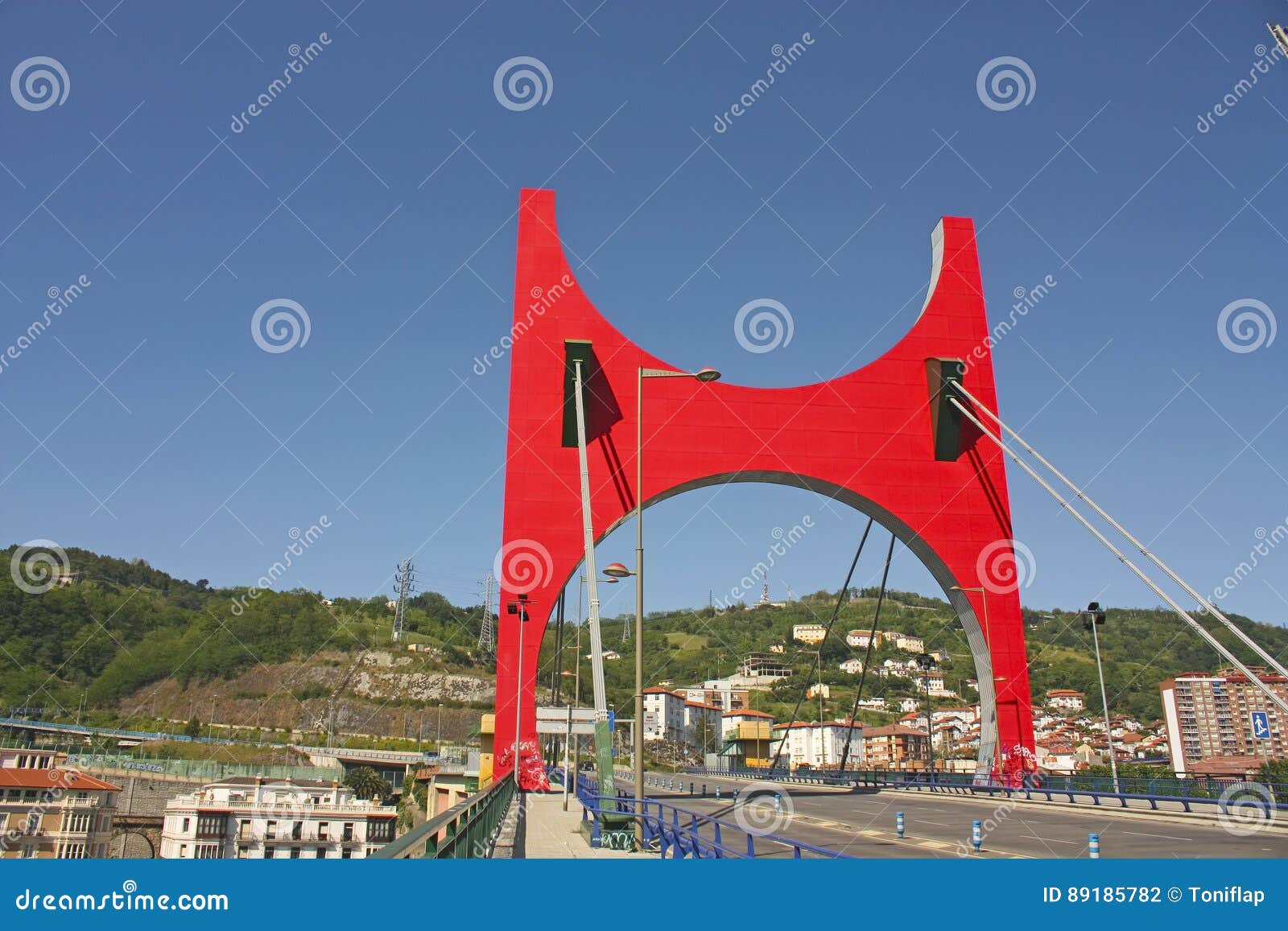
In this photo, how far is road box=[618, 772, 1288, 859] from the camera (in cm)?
1281

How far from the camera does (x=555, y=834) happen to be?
14.8 metres

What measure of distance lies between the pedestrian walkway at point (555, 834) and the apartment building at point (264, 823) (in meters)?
30.6

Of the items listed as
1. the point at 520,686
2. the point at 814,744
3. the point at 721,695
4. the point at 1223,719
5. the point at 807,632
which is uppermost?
the point at 807,632

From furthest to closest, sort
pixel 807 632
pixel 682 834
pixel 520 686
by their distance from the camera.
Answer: pixel 807 632, pixel 520 686, pixel 682 834

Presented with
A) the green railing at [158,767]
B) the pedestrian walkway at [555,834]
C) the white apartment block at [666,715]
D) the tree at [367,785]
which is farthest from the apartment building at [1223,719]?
Result: the pedestrian walkway at [555,834]

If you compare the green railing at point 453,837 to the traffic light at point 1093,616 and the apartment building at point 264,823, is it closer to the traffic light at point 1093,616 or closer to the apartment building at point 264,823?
the traffic light at point 1093,616

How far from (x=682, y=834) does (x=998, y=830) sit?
806 cm

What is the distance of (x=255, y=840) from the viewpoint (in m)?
46.7

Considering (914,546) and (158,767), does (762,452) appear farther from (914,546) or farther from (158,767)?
(158,767)

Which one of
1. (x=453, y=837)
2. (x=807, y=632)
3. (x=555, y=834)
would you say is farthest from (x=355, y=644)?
(x=453, y=837)

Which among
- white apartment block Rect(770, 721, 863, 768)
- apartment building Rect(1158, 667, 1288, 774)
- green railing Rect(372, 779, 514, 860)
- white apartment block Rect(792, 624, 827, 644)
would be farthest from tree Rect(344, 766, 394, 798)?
white apartment block Rect(792, 624, 827, 644)

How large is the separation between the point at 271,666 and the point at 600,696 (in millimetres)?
113060

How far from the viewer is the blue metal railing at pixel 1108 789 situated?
20375 mm

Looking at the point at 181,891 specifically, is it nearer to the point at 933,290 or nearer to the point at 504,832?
the point at 504,832
